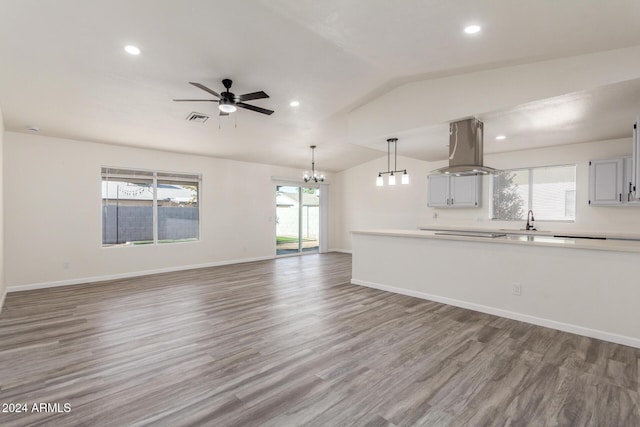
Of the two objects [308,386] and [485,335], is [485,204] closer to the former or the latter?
[485,335]

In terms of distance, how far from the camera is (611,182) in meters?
4.98

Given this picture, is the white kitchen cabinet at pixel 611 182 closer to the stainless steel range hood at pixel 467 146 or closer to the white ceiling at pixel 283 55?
the white ceiling at pixel 283 55

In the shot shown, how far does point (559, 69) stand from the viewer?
3.12m

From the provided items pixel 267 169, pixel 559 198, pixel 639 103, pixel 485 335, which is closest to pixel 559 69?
pixel 639 103

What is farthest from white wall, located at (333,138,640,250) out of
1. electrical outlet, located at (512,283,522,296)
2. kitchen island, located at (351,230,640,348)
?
electrical outlet, located at (512,283,522,296)

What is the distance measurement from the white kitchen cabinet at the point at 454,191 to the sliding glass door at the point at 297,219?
12.0ft

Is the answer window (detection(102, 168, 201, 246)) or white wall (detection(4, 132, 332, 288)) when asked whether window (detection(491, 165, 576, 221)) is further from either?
window (detection(102, 168, 201, 246))

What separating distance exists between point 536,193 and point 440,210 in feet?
6.32

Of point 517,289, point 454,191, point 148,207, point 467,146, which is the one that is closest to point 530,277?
point 517,289

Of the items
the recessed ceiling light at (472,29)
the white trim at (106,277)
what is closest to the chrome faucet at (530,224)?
the recessed ceiling light at (472,29)

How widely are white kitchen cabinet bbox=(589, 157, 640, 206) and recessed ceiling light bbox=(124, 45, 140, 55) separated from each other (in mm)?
6771

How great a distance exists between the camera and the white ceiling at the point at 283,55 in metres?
2.42

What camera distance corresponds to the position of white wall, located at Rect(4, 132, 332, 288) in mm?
4957

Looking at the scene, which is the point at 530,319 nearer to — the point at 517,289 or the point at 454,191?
the point at 517,289
